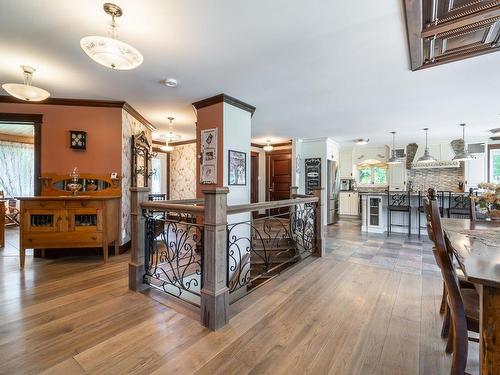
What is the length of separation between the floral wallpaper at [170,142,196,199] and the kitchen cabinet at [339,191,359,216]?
5.08 metres

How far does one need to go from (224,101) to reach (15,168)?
22.6 ft

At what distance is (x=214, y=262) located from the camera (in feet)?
6.27

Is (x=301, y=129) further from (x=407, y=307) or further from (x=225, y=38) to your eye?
(x=407, y=307)

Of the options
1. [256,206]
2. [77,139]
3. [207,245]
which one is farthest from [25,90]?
[256,206]

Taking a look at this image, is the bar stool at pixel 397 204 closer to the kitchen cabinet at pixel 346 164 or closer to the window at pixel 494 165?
the kitchen cabinet at pixel 346 164

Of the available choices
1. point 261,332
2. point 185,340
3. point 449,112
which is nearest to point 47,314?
point 185,340

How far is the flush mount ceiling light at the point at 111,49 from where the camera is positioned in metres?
1.76

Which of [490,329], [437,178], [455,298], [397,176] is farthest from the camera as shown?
[397,176]

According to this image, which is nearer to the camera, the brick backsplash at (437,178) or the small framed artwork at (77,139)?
the small framed artwork at (77,139)

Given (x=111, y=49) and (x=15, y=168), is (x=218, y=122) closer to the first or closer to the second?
(x=111, y=49)

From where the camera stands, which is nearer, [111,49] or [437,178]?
[111,49]

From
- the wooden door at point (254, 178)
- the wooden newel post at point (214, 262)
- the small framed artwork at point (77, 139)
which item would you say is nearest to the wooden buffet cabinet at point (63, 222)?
the small framed artwork at point (77, 139)

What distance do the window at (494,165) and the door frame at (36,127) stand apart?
10.2 m

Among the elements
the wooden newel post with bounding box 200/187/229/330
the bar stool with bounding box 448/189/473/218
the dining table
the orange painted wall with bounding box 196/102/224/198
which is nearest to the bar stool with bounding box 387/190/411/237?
the bar stool with bounding box 448/189/473/218
